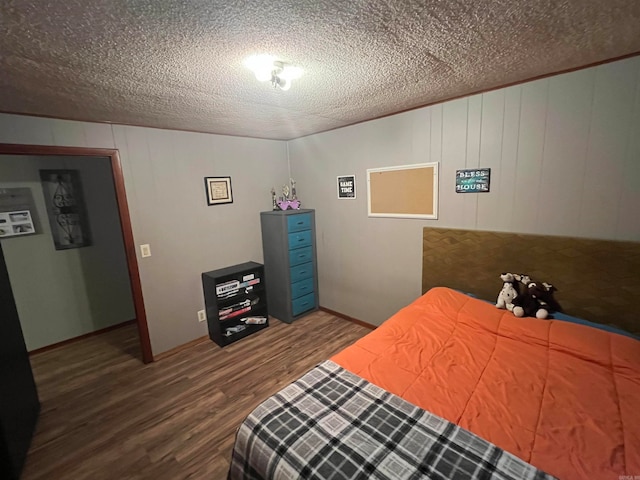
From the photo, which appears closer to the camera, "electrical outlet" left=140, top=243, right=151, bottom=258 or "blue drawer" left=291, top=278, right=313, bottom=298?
"electrical outlet" left=140, top=243, right=151, bottom=258

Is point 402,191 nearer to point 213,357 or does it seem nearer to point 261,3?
point 261,3

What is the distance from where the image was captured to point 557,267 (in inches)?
79.0

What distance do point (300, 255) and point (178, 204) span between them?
1.47 metres

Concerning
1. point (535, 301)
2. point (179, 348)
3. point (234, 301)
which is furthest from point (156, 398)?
point (535, 301)

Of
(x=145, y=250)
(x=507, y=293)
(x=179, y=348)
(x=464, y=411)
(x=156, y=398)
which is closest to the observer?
(x=464, y=411)

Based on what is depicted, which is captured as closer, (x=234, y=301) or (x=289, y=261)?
(x=234, y=301)

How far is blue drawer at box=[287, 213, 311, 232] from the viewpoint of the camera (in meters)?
3.36

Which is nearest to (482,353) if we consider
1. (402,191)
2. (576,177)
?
(576,177)

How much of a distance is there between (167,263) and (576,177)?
3.49 meters

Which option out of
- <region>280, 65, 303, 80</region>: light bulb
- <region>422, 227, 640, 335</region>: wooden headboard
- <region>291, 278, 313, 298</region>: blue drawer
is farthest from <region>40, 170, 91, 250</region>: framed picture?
<region>422, 227, 640, 335</region>: wooden headboard

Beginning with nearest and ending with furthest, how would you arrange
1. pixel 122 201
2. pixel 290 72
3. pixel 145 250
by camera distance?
pixel 290 72 → pixel 122 201 → pixel 145 250

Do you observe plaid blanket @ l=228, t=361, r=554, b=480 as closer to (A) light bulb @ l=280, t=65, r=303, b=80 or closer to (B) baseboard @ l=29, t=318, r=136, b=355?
(A) light bulb @ l=280, t=65, r=303, b=80

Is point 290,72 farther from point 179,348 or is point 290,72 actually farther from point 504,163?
point 179,348

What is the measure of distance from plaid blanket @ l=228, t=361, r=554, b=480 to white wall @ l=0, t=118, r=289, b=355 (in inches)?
79.1
